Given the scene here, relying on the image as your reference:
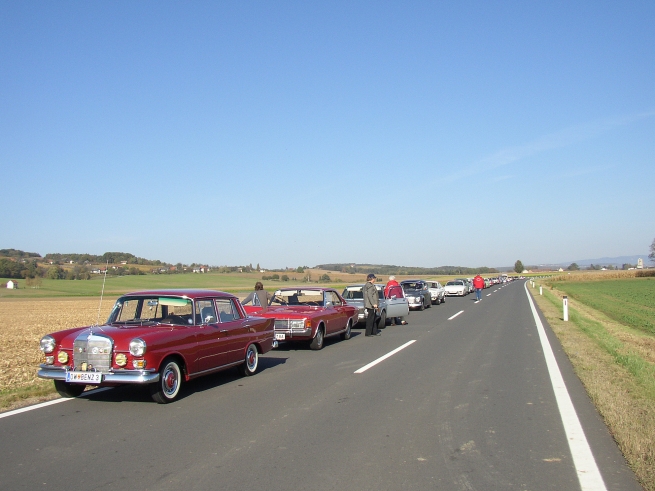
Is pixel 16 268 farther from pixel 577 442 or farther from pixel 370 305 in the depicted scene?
pixel 577 442

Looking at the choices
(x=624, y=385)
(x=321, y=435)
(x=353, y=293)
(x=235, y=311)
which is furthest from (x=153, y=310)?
(x=353, y=293)

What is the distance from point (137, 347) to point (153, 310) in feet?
5.48

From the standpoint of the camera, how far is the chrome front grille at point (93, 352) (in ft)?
Result: 25.5

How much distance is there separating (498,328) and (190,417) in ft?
45.2

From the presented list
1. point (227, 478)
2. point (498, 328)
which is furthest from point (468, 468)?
point (498, 328)

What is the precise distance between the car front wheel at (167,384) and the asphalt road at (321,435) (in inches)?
6.6

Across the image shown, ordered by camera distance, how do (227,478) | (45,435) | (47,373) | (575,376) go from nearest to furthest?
1. (227,478)
2. (45,435)
3. (47,373)
4. (575,376)

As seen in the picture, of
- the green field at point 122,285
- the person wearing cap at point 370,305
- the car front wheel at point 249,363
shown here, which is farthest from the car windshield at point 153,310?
the green field at point 122,285

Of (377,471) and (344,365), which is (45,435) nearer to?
(377,471)

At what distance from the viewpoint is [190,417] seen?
733 centimetres

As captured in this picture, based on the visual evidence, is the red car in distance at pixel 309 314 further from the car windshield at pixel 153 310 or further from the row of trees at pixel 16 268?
the row of trees at pixel 16 268

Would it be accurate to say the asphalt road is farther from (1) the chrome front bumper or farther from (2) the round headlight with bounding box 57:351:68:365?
(2) the round headlight with bounding box 57:351:68:365

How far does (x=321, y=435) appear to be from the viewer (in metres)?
6.40

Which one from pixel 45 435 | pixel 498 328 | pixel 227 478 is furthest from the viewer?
pixel 498 328
